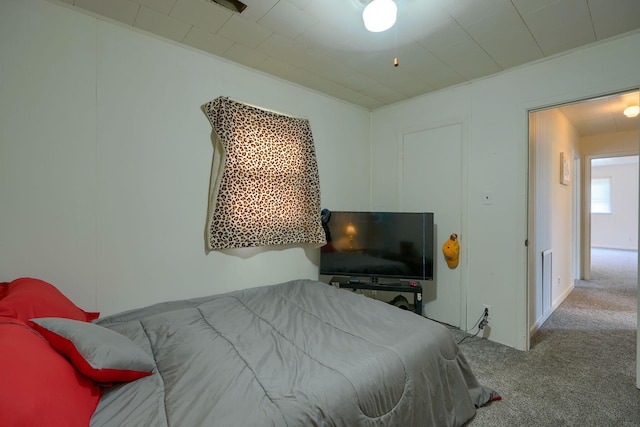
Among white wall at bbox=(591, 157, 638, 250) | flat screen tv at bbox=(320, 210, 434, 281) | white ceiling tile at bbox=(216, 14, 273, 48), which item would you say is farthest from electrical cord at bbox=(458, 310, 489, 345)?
white wall at bbox=(591, 157, 638, 250)

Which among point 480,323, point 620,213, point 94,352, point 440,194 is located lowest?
point 480,323

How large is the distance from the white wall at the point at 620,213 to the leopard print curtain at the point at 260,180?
9.71 m

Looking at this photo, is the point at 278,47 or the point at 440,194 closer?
the point at 278,47

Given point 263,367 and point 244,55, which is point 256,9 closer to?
point 244,55

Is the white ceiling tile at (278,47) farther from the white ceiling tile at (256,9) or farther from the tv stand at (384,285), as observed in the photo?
the tv stand at (384,285)

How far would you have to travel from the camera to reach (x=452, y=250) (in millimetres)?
2928

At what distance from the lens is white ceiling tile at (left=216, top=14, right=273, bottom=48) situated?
1.94m

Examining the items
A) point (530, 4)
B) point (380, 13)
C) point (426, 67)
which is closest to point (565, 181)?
point (426, 67)

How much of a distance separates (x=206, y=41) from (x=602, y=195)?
11147 mm

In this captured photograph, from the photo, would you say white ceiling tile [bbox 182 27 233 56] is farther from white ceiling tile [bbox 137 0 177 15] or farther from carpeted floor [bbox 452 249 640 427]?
carpeted floor [bbox 452 249 640 427]

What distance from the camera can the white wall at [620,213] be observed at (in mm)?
7867

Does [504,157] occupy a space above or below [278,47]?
below

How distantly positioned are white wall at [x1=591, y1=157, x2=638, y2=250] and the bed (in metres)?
9.57

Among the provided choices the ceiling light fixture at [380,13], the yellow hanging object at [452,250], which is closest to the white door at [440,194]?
the yellow hanging object at [452,250]
